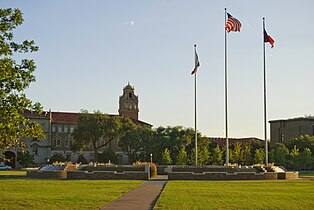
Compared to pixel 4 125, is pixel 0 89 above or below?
above

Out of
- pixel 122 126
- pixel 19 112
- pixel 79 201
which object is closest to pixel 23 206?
pixel 79 201

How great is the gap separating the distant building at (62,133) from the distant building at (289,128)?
2951cm

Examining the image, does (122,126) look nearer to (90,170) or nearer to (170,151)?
(170,151)

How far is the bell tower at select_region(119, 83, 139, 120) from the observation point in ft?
408

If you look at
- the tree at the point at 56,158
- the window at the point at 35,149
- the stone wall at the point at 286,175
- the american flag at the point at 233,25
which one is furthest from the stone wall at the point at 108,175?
the window at the point at 35,149

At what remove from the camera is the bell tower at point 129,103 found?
124m

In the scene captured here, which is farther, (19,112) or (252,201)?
(252,201)

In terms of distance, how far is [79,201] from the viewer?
23125 millimetres

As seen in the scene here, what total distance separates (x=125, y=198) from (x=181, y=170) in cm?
2264

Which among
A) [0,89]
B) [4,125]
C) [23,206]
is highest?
[0,89]

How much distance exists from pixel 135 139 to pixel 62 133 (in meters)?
28.4

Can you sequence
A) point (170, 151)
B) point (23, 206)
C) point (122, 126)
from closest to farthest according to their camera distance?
1. point (23, 206)
2. point (170, 151)
3. point (122, 126)

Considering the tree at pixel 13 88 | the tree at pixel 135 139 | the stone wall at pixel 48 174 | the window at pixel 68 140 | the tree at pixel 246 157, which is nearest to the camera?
the tree at pixel 13 88

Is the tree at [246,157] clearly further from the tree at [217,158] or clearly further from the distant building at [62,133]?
the distant building at [62,133]
